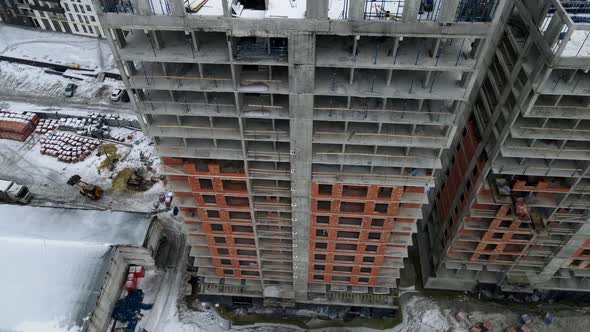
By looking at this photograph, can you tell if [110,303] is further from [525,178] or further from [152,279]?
[525,178]

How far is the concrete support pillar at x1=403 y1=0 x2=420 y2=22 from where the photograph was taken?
23000 mm

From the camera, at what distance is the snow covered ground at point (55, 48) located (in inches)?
3526

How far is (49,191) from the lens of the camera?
67312mm

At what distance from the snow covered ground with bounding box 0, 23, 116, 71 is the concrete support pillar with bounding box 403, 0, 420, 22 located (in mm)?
77773

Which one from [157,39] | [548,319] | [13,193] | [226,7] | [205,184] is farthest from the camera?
[13,193]

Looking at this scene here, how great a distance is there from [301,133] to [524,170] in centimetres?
1986

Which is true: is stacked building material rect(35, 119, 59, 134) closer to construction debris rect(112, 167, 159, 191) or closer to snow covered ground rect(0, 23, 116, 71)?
snow covered ground rect(0, 23, 116, 71)

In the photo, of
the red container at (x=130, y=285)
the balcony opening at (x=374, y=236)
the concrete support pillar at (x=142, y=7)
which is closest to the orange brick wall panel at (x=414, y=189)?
the balcony opening at (x=374, y=236)

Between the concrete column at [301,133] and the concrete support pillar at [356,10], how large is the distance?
94.3 inches

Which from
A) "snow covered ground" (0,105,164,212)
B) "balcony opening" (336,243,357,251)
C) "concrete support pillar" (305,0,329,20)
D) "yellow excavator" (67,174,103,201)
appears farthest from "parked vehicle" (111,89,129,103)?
"concrete support pillar" (305,0,329,20)

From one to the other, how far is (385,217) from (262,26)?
806 inches

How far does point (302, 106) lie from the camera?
2839cm

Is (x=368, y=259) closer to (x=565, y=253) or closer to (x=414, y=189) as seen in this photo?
(x=414, y=189)

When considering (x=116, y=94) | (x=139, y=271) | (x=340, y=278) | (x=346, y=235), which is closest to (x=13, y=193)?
(x=139, y=271)
